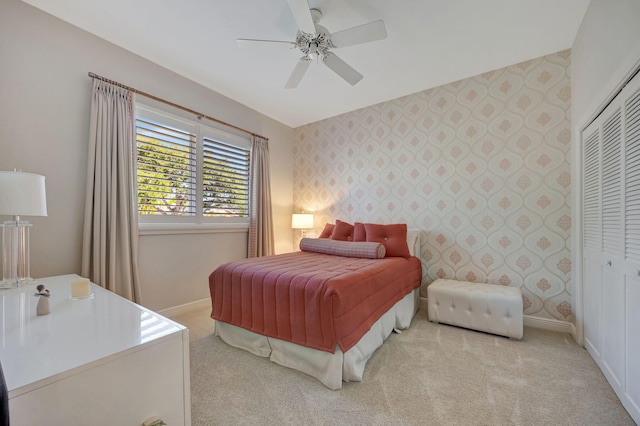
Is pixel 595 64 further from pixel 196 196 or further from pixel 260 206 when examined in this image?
pixel 196 196

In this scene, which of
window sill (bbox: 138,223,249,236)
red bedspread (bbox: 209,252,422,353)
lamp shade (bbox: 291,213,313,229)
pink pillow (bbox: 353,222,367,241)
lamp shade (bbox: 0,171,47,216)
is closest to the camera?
lamp shade (bbox: 0,171,47,216)

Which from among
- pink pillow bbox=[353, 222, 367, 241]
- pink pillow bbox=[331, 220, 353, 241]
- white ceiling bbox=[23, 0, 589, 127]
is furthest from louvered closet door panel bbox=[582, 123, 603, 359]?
pink pillow bbox=[331, 220, 353, 241]

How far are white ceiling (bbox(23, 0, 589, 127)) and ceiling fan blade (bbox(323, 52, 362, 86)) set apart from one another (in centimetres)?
28

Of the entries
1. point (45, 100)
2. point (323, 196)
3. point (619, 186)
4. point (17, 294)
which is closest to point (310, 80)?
point (323, 196)

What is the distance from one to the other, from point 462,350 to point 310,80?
9.97ft

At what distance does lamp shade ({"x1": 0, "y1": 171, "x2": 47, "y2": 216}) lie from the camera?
1.47 meters

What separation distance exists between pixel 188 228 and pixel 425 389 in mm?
2692

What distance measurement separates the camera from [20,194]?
4.94ft

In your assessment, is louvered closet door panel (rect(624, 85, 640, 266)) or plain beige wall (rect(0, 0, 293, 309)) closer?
louvered closet door panel (rect(624, 85, 640, 266))

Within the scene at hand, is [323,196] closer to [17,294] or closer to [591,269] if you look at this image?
[591,269]

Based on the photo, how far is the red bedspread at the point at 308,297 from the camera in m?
1.62

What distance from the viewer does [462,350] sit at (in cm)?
209

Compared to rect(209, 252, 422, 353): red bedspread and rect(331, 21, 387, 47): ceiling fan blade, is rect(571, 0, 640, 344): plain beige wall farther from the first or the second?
rect(209, 252, 422, 353): red bedspread

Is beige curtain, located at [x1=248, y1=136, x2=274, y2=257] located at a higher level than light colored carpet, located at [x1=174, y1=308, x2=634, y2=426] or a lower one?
higher
